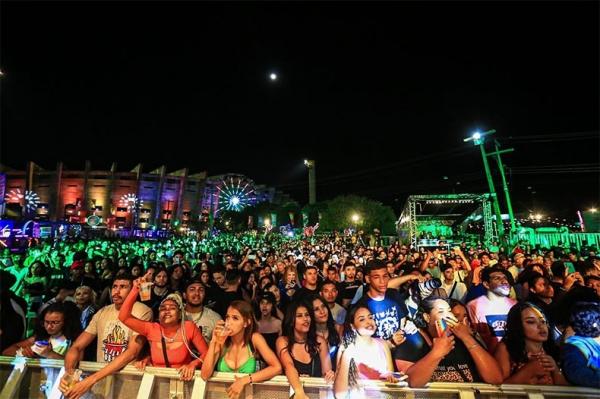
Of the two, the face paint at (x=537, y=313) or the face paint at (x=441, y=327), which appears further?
the face paint at (x=537, y=313)

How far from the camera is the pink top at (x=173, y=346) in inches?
114

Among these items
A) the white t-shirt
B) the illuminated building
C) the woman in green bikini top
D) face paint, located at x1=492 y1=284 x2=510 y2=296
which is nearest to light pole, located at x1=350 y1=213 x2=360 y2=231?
the illuminated building

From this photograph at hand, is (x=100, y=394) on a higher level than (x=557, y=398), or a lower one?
lower

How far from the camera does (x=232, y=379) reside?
261cm

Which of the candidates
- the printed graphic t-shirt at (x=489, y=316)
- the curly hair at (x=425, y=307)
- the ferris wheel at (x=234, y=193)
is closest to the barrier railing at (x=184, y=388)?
the curly hair at (x=425, y=307)

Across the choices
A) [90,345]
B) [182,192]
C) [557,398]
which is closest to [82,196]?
[182,192]

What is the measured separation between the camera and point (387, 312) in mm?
3605

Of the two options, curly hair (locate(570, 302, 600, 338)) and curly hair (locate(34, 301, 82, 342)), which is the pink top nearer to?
curly hair (locate(34, 301, 82, 342))

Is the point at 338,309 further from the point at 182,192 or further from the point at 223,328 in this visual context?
the point at 182,192

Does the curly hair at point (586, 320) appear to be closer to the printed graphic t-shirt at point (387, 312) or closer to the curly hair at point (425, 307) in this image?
the curly hair at point (425, 307)

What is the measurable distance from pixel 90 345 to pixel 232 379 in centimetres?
193

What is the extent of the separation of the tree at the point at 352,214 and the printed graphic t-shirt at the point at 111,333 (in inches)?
1805

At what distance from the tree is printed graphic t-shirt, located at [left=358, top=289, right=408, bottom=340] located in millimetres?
45277

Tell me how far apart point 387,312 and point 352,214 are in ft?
153
